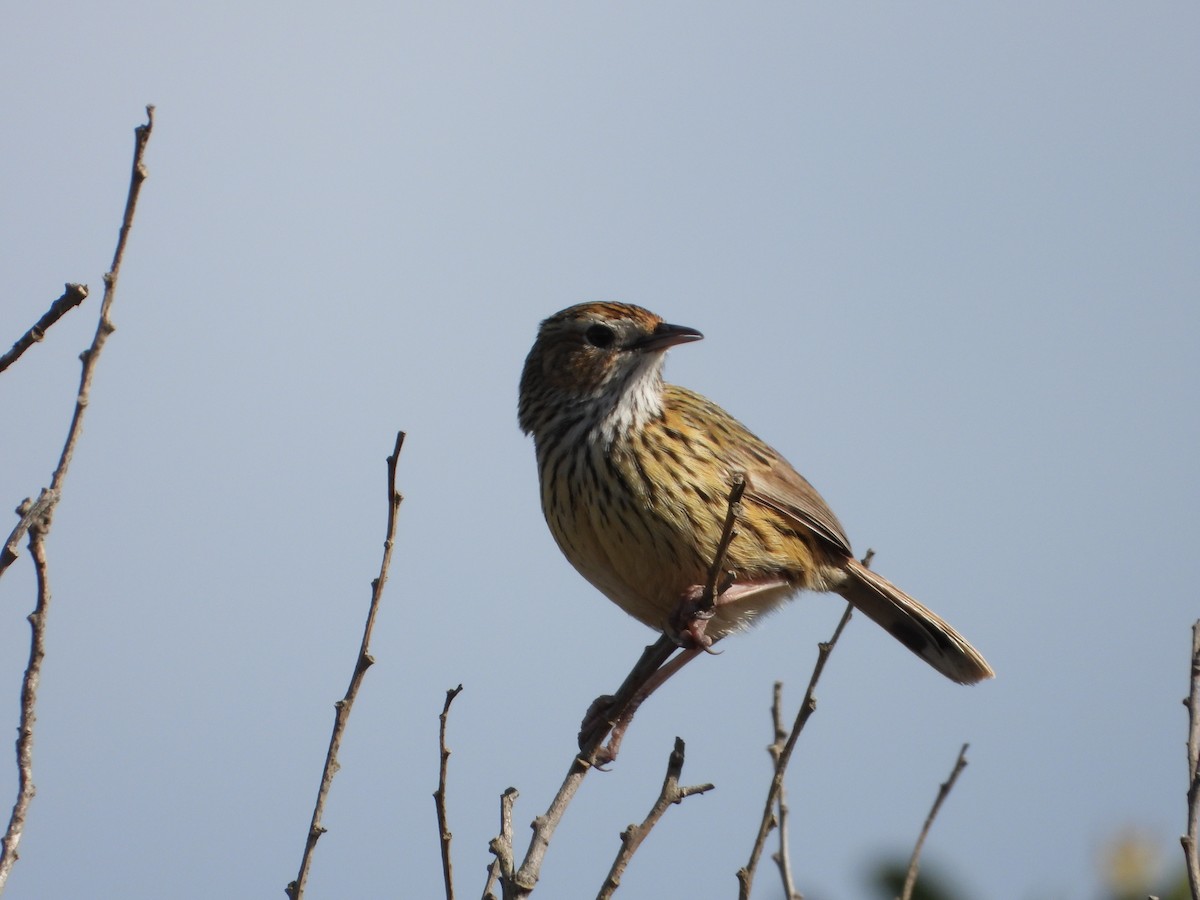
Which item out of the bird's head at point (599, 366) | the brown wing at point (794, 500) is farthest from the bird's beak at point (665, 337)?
the brown wing at point (794, 500)

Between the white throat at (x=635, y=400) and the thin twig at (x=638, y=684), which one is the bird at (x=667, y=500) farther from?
the thin twig at (x=638, y=684)

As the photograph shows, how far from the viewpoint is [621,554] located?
18.5 feet

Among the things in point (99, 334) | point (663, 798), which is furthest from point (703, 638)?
point (99, 334)

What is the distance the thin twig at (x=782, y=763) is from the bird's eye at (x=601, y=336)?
218 cm

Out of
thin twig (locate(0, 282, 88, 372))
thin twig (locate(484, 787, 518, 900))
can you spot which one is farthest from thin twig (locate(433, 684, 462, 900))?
thin twig (locate(0, 282, 88, 372))

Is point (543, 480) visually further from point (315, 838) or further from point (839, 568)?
point (315, 838)

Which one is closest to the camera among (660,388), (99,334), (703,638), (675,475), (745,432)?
(99,334)

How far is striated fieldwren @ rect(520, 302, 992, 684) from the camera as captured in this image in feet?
18.5

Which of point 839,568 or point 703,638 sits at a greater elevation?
point 839,568

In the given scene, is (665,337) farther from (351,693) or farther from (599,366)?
(351,693)

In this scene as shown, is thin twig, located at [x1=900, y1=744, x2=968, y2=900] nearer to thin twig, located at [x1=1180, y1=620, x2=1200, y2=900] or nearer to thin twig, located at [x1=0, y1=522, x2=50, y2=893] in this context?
thin twig, located at [x1=1180, y1=620, x2=1200, y2=900]

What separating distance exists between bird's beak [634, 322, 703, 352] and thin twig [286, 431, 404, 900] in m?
2.61

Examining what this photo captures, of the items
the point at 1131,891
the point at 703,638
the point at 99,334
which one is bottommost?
the point at 1131,891

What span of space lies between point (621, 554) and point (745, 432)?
56.4 inches
